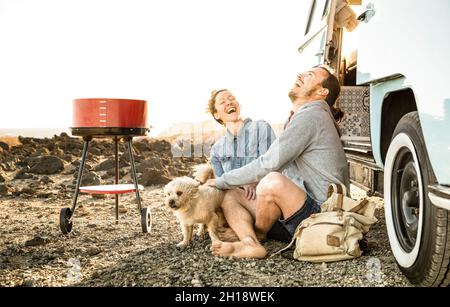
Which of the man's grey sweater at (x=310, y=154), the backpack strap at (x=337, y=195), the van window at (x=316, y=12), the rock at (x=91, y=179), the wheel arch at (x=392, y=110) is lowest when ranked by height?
the rock at (x=91, y=179)

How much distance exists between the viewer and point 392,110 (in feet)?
8.54

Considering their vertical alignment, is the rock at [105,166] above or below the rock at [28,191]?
above

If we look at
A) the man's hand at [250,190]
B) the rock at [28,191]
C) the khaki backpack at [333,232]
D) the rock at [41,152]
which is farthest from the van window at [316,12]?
the rock at [41,152]

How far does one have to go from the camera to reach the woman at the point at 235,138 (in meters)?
3.59

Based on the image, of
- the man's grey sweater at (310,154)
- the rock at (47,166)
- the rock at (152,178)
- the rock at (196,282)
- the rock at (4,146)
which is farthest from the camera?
the rock at (4,146)

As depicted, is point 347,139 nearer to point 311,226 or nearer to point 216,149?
point 216,149

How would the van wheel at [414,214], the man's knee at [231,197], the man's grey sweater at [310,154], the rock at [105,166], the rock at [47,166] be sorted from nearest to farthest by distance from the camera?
the van wheel at [414,214]
the man's grey sweater at [310,154]
the man's knee at [231,197]
the rock at [47,166]
the rock at [105,166]

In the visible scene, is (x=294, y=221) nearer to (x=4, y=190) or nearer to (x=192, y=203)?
(x=192, y=203)

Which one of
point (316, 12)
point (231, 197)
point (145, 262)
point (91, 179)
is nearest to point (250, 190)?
point (231, 197)

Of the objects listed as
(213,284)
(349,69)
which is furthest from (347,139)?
(213,284)

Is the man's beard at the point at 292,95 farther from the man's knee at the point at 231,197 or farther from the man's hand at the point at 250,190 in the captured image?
the man's knee at the point at 231,197

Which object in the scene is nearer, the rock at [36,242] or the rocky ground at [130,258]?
the rocky ground at [130,258]

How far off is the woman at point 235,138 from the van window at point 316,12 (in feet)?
5.76

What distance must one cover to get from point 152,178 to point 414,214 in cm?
499
